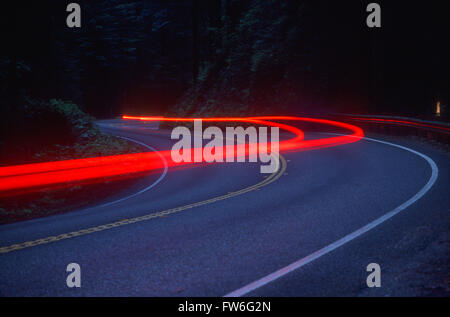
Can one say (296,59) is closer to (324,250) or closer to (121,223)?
(121,223)

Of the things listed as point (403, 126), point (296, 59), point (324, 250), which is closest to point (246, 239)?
point (324, 250)

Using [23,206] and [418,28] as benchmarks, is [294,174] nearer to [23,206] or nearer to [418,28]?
[23,206]

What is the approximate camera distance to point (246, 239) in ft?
25.4

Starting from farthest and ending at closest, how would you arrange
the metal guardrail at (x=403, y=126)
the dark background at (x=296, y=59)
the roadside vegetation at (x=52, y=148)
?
the dark background at (x=296, y=59)
the metal guardrail at (x=403, y=126)
the roadside vegetation at (x=52, y=148)

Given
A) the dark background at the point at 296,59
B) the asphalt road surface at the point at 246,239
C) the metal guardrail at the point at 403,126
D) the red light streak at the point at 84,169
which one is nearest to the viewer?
the asphalt road surface at the point at 246,239

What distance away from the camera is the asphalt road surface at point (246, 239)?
586 cm

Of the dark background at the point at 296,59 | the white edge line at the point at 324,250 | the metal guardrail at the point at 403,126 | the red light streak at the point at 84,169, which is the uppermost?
the dark background at the point at 296,59

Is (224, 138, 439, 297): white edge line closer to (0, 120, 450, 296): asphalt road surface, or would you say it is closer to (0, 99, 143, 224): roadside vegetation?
(0, 120, 450, 296): asphalt road surface

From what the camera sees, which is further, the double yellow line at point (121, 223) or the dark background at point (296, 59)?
the dark background at point (296, 59)

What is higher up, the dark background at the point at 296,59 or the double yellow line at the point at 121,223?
the dark background at the point at 296,59

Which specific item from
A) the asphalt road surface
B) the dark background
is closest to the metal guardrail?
the dark background

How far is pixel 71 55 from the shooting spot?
62688 mm

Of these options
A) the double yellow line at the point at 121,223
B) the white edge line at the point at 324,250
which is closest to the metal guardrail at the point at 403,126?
the white edge line at the point at 324,250

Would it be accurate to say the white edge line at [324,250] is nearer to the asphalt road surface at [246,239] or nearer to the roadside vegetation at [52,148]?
the asphalt road surface at [246,239]
